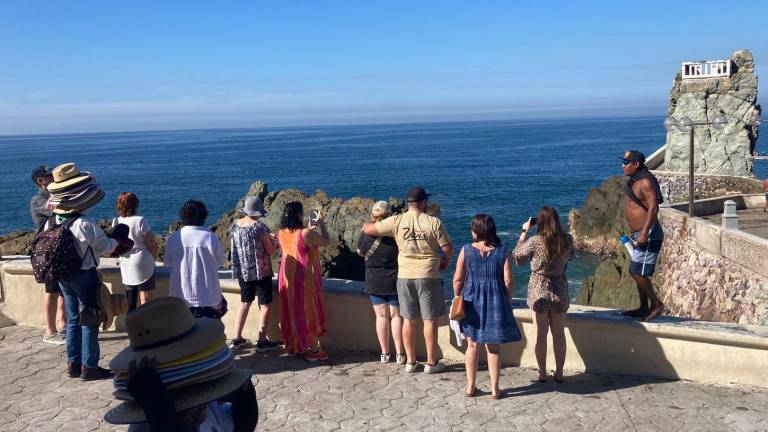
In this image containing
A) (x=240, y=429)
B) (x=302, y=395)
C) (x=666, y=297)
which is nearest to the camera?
(x=240, y=429)

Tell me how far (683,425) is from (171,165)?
99.3 metres

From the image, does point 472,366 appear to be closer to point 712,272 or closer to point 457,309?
point 457,309

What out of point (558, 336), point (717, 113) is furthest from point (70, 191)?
point (717, 113)

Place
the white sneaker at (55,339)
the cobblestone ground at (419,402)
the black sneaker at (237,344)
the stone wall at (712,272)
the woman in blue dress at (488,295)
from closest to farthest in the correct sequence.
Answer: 1. the cobblestone ground at (419,402)
2. the woman in blue dress at (488,295)
3. the black sneaker at (237,344)
4. the white sneaker at (55,339)
5. the stone wall at (712,272)

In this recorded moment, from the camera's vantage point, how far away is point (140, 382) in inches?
83.7

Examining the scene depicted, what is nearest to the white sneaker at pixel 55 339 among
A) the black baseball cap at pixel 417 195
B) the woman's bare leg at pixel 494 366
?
the black baseball cap at pixel 417 195

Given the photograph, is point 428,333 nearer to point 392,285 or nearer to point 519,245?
point 392,285

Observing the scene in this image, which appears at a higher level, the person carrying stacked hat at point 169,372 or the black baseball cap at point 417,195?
the black baseball cap at point 417,195

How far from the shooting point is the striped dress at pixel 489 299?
508 cm

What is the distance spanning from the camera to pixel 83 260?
5.42 metres


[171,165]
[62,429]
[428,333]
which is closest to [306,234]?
[428,333]

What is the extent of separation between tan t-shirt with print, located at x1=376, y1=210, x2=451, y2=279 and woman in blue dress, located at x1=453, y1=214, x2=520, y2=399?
17.1 inches

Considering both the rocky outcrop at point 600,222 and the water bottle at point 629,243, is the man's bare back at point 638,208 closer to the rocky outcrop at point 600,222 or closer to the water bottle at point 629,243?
the water bottle at point 629,243

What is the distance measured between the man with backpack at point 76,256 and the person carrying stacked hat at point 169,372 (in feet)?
11.1
